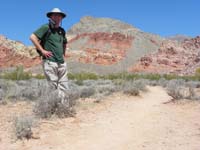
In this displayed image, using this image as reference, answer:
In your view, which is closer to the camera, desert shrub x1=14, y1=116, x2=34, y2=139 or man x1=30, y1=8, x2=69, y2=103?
desert shrub x1=14, y1=116, x2=34, y2=139

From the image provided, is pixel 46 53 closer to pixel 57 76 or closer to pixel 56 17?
pixel 57 76

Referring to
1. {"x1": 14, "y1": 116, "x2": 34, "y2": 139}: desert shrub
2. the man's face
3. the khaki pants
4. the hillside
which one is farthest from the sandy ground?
the hillside

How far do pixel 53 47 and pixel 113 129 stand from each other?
6.87 ft

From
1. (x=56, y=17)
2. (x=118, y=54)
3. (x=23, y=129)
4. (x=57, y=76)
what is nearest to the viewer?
(x=23, y=129)

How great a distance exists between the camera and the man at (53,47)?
7902 mm

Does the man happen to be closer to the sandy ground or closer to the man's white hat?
the man's white hat

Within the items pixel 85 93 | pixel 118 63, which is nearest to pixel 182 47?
pixel 118 63

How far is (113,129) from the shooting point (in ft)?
23.4

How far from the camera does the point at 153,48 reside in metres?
84.8

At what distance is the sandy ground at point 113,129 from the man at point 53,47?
2.89 ft

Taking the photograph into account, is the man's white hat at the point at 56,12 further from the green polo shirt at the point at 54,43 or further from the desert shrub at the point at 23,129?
the desert shrub at the point at 23,129

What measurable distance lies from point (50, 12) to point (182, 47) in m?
55.4

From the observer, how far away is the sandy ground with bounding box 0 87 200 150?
6062 millimetres

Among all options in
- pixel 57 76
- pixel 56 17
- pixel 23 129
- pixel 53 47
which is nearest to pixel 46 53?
pixel 53 47
